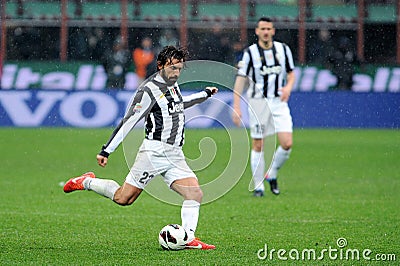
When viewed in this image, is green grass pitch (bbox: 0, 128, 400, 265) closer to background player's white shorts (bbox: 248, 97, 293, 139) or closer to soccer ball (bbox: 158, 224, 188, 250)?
soccer ball (bbox: 158, 224, 188, 250)

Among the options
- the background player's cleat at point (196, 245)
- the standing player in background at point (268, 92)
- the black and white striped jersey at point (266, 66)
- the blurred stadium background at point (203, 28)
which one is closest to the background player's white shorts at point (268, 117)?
the standing player in background at point (268, 92)

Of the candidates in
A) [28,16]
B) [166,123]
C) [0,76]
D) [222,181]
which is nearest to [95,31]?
[28,16]

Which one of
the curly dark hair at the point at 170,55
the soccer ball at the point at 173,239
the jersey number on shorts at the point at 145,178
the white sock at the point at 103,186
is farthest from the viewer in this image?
the white sock at the point at 103,186

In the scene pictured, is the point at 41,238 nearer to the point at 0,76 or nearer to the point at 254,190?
the point at 254,190

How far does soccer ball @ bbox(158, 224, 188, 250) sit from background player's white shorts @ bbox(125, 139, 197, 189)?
1.44 feet

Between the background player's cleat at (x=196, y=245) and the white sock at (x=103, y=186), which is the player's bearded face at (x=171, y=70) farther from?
the background player's cleat at (x=196, y=245)

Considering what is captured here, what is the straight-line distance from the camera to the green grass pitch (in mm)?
7075

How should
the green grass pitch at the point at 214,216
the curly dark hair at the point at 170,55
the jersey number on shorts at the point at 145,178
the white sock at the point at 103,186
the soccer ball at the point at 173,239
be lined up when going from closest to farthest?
the green grass pitch at the point at 214,216 < the soccer ball at the point at 173,239 < the curly dark hair at the point at 170,55 < the jersey number on shorts at the point at 145,178 < the white sock at the point at 103,186

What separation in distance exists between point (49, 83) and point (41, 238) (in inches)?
585

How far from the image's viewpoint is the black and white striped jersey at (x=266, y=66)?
11453 mm

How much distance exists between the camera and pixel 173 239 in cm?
723

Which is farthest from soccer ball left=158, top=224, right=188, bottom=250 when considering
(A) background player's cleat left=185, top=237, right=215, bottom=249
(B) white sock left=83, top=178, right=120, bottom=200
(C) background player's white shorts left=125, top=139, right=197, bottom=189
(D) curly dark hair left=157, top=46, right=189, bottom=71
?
(D) curly dark hair left=157, top=46, right=189, bottom=71

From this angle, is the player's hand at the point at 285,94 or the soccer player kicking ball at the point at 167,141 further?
the player's hand at the point at 285,94

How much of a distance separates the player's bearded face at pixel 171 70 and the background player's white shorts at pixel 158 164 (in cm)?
52
